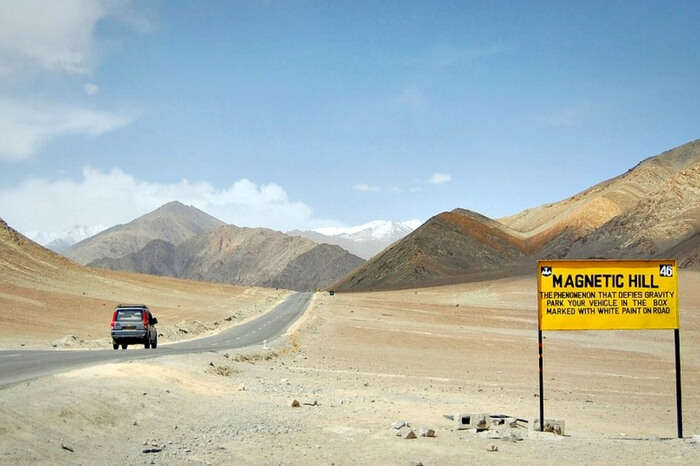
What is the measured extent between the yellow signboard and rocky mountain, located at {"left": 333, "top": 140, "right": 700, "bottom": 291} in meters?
101

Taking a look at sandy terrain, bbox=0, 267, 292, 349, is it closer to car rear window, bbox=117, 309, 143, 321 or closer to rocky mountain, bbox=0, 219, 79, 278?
rocky mountain, bbox=0, 219, 79, 278

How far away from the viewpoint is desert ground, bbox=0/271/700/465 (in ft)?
38.1

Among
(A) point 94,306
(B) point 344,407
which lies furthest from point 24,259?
(B) point 344,407

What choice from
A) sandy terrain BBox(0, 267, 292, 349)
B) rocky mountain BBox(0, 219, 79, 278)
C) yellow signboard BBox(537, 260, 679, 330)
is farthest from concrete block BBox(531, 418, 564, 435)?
rocky mountain BBox(0, 219, 79, 278)

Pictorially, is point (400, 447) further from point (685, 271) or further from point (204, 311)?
point (685, 271)

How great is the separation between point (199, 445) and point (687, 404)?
A: 17658 mm

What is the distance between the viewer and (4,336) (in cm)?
3941

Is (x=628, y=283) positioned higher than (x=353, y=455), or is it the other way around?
(x=628, y=283)

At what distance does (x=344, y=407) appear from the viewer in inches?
670

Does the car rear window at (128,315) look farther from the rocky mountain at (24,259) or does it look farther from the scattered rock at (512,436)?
the rocky mountain at (24,259)

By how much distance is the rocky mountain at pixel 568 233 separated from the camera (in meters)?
123

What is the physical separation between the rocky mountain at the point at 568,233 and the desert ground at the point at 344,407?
8585cm

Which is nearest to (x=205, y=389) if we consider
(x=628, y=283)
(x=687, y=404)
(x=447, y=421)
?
(x=447, y=421)

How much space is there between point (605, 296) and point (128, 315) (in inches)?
816
